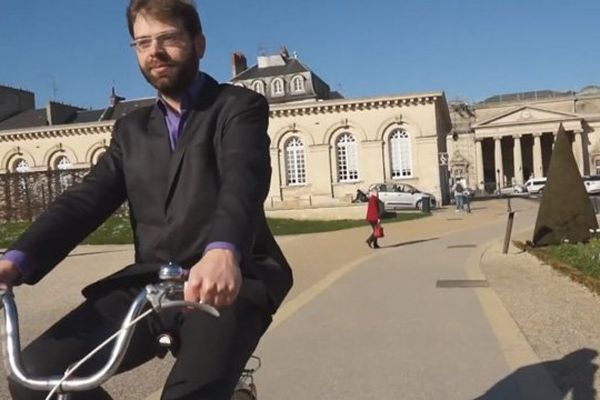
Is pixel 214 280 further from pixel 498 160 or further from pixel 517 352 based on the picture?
pixel 498 160

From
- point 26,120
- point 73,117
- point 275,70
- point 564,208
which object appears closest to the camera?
point 564,208

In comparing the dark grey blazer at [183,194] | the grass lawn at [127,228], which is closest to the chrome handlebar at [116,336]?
the dark grey blazer at [183,194]

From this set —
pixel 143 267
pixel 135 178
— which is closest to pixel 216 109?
pixel 135 178

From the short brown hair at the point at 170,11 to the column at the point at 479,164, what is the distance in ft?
281

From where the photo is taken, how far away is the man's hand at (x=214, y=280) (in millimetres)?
1906

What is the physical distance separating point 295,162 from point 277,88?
11356mm

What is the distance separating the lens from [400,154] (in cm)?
4850

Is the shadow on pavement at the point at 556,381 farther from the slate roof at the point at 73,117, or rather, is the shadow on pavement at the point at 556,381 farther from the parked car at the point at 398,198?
the slate roof at the point at 73,117

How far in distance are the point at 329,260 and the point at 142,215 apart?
13.4 metres

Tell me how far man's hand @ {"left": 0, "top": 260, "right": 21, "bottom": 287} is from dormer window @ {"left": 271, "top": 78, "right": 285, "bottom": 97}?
57864 millimetres

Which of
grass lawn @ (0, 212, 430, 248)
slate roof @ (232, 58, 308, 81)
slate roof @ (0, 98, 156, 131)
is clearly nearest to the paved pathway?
grass lawn @ (0, 212, 430, 248)

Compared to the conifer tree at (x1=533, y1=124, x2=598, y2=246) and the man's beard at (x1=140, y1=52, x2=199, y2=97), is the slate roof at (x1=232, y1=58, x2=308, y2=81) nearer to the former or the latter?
the conifer tree at (x1=533, y1=124, x2=598, y2=246)

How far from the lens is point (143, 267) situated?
2469 millimetres

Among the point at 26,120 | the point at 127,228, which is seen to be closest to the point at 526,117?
the point at 26,120
